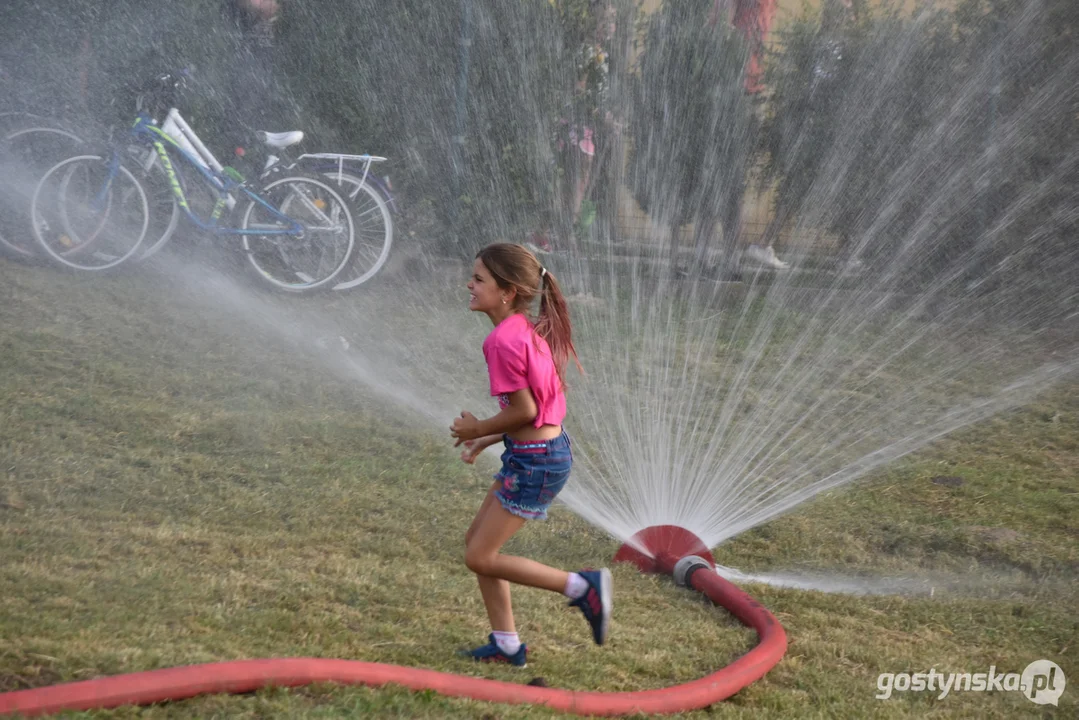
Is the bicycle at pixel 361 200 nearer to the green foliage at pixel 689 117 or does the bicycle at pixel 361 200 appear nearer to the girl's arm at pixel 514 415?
the green foliage at pixel 689 117

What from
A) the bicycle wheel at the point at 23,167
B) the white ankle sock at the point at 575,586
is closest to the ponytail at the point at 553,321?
the white ankle sock at the point at 575,586

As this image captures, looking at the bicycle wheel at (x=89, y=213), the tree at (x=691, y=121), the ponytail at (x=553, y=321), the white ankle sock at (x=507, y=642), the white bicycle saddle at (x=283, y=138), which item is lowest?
the white ankle sock at (x=507, y=642)

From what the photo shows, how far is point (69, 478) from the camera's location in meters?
4.67

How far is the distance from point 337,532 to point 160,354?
261 centimetres

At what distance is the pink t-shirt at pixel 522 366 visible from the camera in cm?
331

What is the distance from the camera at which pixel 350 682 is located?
2910mm

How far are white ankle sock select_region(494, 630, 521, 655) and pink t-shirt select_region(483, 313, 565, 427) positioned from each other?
2.24 ft

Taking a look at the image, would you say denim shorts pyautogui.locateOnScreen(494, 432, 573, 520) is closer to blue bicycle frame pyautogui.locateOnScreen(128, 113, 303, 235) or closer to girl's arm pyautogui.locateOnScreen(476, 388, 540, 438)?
girl's arm pyautogui.locateOnScreen(476, 388, 540, 438)

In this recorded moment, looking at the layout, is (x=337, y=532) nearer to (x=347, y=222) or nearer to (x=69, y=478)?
(x=69, y=478)

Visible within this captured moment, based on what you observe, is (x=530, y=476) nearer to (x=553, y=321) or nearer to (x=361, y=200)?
(x=553, y=321)

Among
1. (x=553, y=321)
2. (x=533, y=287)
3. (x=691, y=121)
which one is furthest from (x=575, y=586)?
(x=691, y=121)

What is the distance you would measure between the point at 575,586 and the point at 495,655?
338 millimetres

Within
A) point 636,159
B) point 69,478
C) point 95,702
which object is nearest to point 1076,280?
point 636,159

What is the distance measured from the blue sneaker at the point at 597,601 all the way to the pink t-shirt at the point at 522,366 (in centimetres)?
50
